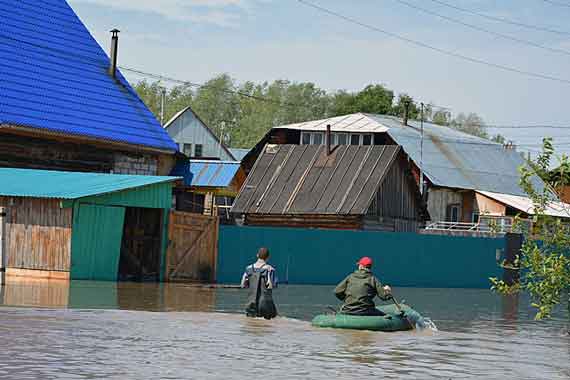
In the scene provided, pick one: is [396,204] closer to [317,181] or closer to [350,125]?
[317,181]

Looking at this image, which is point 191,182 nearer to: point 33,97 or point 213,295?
point 33,97

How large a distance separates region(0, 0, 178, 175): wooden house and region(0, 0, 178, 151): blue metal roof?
0.04 metres

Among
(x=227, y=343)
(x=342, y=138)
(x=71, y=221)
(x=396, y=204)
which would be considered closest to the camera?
(x=227, y=343)

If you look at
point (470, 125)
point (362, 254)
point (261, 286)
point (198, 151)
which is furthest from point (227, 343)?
point (470, 125)

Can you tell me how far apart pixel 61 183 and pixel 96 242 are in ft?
6.82

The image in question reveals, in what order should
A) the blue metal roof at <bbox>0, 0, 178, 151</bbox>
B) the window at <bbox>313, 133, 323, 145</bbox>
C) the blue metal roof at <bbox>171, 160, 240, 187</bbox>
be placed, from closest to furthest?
1. the blue metal roof at <bbox>0, 0, 178, 151</bbox>
2. the blue metal roof at <bbox>171, 160, 240, 187</bbox>
3. the window at <bbox>313, 133, 323, 145</bbox>

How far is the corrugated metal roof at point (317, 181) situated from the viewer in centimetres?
4094

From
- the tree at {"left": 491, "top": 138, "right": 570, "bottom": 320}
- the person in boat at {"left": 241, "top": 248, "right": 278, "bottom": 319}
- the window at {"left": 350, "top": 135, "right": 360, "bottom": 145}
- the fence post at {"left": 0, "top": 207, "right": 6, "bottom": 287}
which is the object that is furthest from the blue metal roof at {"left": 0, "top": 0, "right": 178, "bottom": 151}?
the window at {"left": 350, "top": 135, "right": 360, "bottom": 145}

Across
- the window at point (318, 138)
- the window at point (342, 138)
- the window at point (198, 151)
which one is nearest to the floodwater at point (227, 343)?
the window at point (342, 138)

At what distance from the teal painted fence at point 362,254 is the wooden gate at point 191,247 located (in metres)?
0.48

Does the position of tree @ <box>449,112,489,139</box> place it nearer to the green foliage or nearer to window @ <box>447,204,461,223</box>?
the green foliage

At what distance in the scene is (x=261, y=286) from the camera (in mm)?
19000

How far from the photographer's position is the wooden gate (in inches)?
1185

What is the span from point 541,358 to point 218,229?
1700cm
